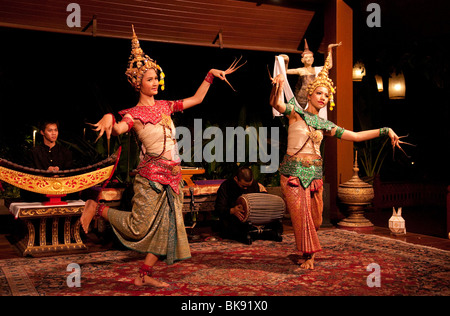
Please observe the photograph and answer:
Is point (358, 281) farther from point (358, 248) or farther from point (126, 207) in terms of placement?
point (126, 207)

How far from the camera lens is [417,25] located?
26.5ft

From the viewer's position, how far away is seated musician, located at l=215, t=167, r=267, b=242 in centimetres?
571

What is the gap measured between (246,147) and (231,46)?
5.52 feet

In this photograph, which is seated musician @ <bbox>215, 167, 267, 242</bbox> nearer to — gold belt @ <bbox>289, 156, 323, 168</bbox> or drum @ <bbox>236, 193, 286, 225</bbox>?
drum @ <bbox>236, 193, 286, 225</bbox>

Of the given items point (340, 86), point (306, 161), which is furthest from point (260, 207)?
point (340, 86)

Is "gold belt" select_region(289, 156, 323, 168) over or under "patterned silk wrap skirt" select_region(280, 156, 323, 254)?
over

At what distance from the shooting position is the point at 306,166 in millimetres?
4348

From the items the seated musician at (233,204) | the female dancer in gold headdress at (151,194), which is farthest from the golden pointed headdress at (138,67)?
the seated musician at (233,204)

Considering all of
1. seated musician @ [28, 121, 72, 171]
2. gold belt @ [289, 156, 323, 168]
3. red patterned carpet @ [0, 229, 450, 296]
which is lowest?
red patterned carpet @ [0, 229, 450, 296]

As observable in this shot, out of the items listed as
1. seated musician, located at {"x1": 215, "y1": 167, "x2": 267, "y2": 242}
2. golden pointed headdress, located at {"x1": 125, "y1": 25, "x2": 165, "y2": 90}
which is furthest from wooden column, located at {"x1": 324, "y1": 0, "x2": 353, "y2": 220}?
golden pointed headdress, located at {"x1": 125, "y1": 25, "x2": 165, "y2": 90}

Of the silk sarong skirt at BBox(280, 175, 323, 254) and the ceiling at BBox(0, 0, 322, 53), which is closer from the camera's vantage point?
the silk sarong skirt at BBox(280, 175, 323, 254)

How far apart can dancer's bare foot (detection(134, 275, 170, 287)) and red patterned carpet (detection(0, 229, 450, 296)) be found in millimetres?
53

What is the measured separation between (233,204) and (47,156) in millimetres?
2269

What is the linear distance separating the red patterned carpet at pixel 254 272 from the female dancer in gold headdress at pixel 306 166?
333 mm
